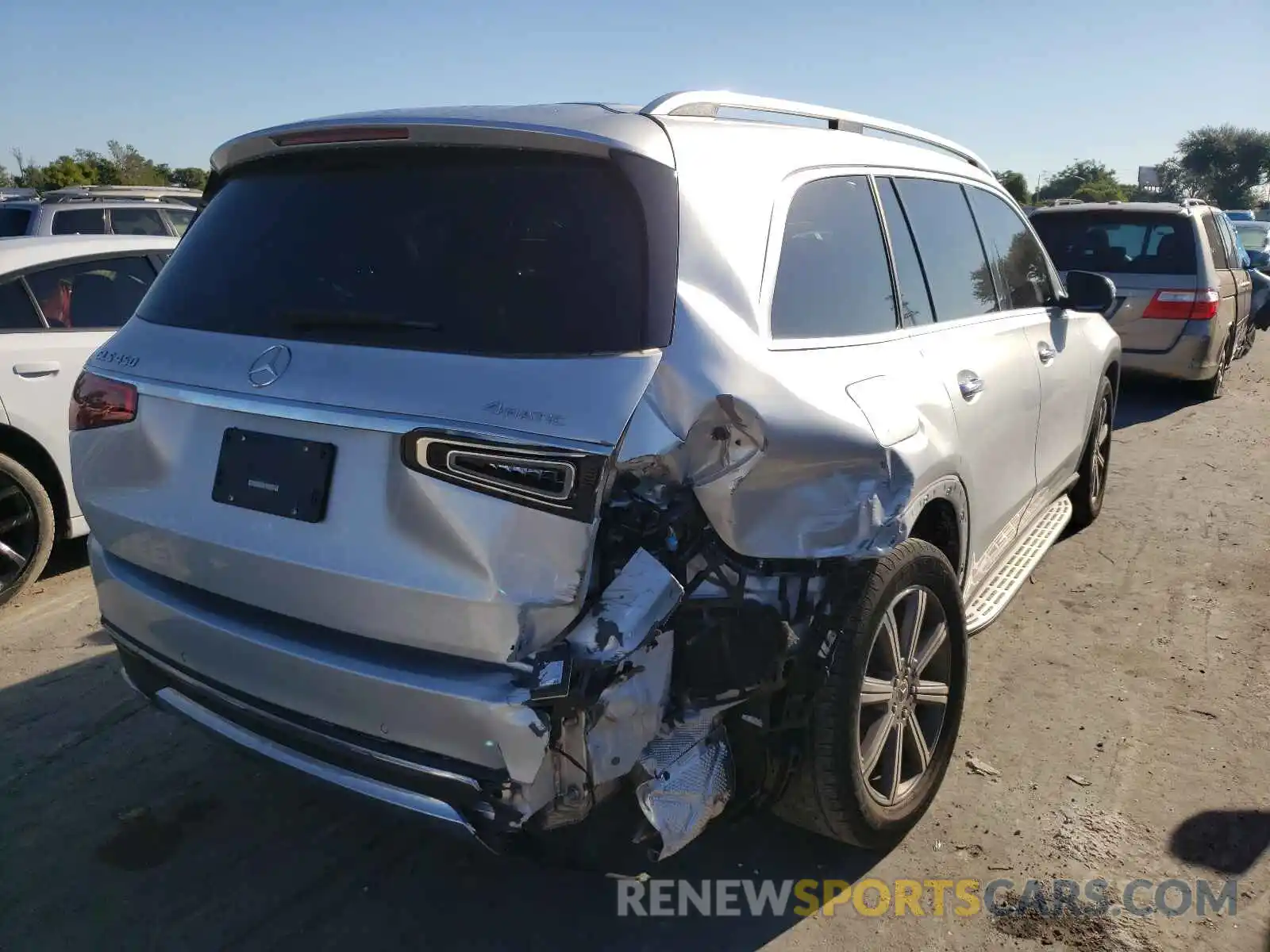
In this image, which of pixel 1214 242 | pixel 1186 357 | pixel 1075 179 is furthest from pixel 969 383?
pixel 1075 179

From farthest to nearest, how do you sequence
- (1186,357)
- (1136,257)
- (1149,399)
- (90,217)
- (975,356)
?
(90,217), (1149,399), (1136,257), (1186,357), (975,356)

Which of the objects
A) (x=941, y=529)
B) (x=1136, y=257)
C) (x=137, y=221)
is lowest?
(x=941, y=529)

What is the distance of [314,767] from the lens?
2.27m

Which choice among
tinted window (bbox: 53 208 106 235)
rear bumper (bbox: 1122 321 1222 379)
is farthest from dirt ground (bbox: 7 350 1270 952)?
tinted window (bbox: 53 208 106 235)

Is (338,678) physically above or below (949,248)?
below

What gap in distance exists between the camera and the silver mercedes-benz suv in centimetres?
201

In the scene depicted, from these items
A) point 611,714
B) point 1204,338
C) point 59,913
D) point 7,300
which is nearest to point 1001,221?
point 611,714

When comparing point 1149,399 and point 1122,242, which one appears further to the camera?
point 1149,399

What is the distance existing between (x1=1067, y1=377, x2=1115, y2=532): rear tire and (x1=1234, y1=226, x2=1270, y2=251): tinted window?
17.4 metres

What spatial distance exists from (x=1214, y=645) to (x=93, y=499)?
4.34 meters

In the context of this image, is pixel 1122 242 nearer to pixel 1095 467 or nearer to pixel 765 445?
pixel 1095 467

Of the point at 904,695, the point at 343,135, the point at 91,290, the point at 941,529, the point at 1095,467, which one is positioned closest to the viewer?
the point at 343,135

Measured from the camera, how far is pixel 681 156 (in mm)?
2332

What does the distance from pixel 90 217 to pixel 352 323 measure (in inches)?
421
